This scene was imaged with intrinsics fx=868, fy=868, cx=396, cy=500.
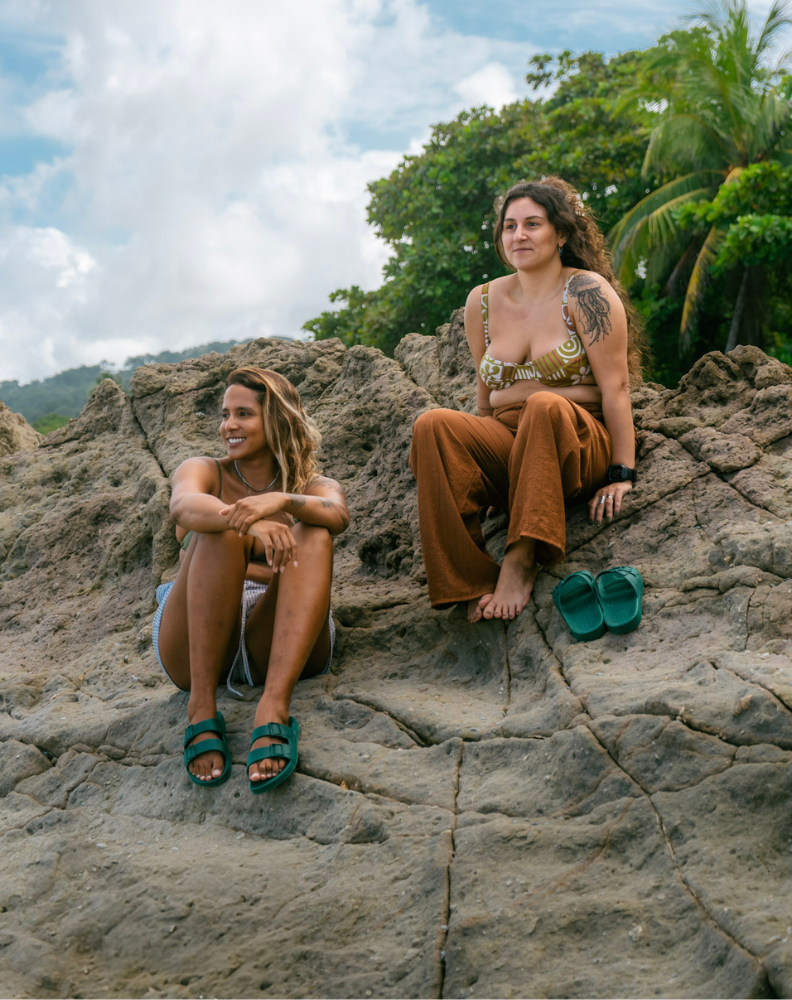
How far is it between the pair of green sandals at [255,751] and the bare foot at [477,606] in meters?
0.79

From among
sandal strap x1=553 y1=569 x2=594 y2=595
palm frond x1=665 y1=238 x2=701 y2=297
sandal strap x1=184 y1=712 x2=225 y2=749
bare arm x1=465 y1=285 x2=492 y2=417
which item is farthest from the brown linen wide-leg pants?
palm frond x1=665 y1=238 x2=701 y2=297

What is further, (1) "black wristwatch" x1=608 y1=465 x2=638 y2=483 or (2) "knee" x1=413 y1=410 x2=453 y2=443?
(1) "black wristwatch" x1=608 y1=465 x2=638 y2=483

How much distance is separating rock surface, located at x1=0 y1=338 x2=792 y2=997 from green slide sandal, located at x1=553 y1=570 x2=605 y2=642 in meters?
0.07

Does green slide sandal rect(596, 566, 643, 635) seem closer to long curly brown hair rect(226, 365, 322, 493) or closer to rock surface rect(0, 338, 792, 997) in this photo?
rock surface rect(0, 338, 792, 997)

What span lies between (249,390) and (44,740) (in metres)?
1.52

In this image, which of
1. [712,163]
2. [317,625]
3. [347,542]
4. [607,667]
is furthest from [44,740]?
[712,163]

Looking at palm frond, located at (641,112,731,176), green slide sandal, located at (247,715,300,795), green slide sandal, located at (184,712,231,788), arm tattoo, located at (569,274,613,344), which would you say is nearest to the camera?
green slide sandal, located at (247,715,300,795)

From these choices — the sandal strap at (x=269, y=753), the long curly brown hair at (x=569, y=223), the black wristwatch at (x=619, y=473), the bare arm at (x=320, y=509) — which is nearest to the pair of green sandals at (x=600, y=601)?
the black wristwatch at (x=619, y=473)

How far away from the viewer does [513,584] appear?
3217 millimetres

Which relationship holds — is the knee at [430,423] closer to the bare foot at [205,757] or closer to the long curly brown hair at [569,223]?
the long curly brown hair at [569,223]

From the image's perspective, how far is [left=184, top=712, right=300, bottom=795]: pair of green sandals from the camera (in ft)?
8.67

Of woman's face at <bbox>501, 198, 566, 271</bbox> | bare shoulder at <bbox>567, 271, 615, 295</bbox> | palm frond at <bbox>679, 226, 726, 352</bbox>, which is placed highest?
palm frond at <bbox>679, 226, 726, 352</bbox>

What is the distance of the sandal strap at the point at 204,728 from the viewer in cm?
280

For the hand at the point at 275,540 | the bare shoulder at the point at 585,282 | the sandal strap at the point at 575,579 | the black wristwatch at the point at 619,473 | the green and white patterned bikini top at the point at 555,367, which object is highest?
the bare shoulder at the point at 585,282
